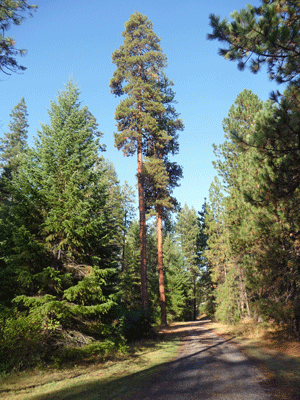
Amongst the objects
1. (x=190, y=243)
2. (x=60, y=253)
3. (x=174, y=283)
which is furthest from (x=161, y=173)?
(x=190, y=243)

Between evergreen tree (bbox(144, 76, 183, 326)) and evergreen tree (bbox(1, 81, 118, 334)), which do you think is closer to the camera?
evergreen tree (bbox(1, 81, 118, 334))

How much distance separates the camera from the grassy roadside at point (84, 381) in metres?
6.06

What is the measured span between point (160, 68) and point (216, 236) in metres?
17.6

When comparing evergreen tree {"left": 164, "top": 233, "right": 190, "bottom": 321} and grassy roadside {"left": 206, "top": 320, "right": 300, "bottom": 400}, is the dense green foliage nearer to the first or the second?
grassy roadside {"left": 206, "top": 320, "right": 300, "bottom": 400}

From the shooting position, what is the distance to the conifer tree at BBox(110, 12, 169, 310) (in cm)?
1905

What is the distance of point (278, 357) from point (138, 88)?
17.9 meters

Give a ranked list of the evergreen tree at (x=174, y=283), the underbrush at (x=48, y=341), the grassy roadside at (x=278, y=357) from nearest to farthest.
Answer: the grassy roadside at (x=278, y=357)
the underbrush at (x=48, y=341)
the evergreen tree at (x=174, y=283)

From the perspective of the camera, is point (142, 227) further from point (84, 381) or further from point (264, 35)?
point (264, 35)

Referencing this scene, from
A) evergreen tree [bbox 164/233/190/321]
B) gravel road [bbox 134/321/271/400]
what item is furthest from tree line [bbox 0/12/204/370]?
evergreen tree [bbox 164/233/190/321]

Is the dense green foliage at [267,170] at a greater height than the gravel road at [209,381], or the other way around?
the dense green foliage at [267,170]

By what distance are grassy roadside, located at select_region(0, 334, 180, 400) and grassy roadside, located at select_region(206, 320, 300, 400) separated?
130 inches

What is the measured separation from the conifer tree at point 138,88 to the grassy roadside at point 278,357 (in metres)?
8.65

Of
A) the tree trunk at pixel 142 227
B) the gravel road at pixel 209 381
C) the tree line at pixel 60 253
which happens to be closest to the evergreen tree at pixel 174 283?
the tree trunk at pixel 142 227

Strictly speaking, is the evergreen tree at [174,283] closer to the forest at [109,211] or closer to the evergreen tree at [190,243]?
the evergreen tree at [190,243]
